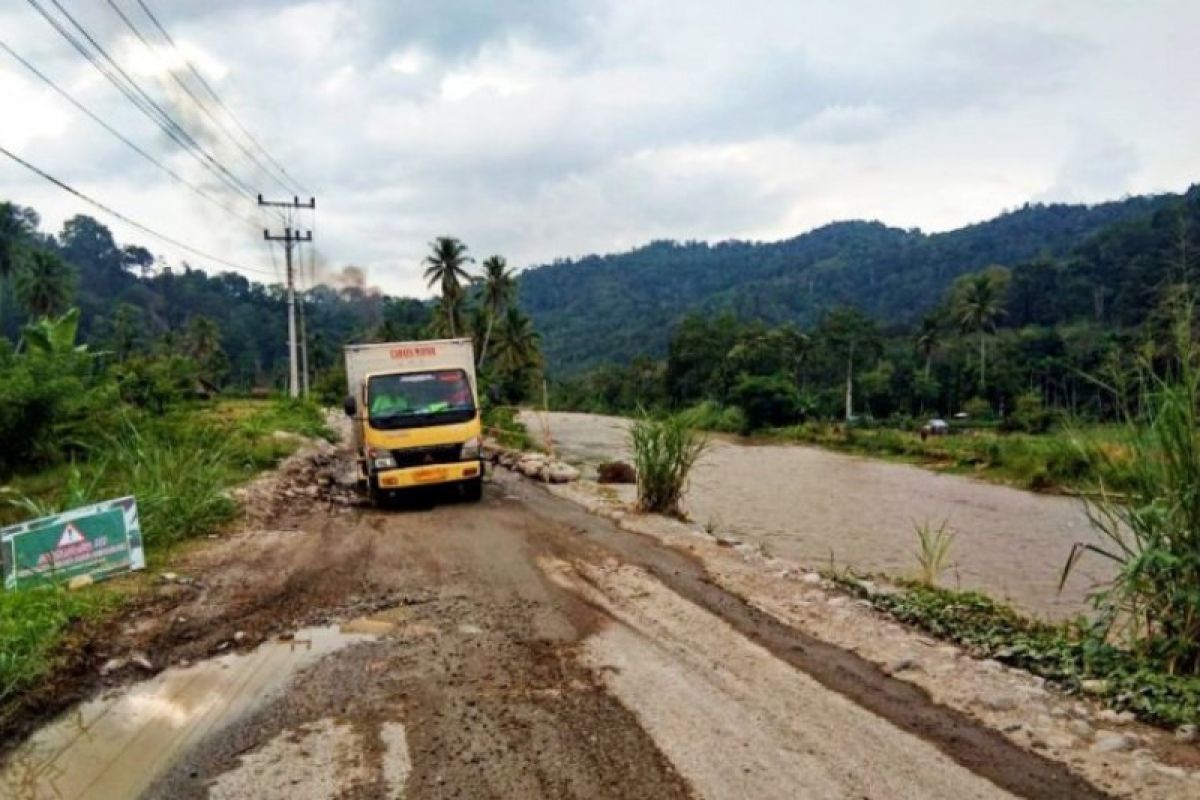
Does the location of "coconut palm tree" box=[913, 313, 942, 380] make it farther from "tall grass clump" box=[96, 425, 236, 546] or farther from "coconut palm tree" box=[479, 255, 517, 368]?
"tall grass clump" box=[96, 425, 236, 546]

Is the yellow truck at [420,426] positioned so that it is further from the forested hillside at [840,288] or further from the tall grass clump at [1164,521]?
the forested hillside at [840,288]

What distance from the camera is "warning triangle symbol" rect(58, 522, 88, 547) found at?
24.9ft

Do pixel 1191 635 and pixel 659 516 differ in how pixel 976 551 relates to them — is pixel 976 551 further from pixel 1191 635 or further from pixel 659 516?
pixel 1191 635

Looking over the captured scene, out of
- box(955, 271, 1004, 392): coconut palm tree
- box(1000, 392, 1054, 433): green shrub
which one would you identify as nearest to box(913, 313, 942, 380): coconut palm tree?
box(955, 271, 1004, 392): coconut palm tree

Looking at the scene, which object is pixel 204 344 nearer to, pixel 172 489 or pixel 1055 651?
pixel 172 489

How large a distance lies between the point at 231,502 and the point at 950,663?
9.42m

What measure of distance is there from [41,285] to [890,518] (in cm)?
5678

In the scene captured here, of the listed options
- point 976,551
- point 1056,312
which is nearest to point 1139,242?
point 1056,312

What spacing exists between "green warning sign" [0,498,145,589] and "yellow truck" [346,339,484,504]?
15.4 ft

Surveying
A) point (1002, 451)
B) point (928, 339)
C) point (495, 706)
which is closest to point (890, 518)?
point (1002, 451)

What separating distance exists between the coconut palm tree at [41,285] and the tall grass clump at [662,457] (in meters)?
56.4

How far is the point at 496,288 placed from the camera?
2347 inches

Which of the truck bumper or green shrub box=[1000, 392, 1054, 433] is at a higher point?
the truck bumper

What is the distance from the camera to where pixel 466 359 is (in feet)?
47.5
